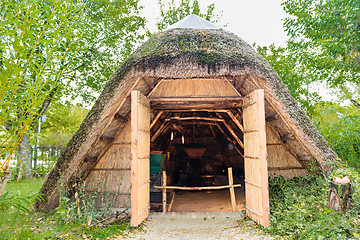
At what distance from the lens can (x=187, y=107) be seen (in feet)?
16.5

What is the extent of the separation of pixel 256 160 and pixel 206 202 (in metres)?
2.79

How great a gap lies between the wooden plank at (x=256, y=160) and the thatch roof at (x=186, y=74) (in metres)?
0.42

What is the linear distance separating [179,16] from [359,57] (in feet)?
45.5

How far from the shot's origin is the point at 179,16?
1741 cm

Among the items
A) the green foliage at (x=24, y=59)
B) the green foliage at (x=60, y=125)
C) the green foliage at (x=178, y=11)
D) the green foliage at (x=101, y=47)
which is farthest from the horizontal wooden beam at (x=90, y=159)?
the green foliage at (x=178, y=11)

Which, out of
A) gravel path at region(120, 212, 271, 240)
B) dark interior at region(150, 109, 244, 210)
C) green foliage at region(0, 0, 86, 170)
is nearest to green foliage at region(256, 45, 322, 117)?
dark interior at region(150, 109, 244, 210)

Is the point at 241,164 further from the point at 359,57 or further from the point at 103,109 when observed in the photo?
the point at 103,109

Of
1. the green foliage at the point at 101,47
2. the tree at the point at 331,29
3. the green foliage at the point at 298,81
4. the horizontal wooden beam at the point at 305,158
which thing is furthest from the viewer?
the green foliage at the point at 298,81

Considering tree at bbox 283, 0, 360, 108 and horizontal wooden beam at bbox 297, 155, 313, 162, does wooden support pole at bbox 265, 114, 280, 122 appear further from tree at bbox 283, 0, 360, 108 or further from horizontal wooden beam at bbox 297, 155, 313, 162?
tree at bbox 283, 0, 360, 108

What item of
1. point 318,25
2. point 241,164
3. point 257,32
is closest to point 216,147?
point 241,164

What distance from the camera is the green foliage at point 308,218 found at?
279 cm

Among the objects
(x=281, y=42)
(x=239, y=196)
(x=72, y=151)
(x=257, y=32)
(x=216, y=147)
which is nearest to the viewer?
(x=72, y=151)

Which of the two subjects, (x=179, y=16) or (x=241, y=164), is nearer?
(x=241, y=164)

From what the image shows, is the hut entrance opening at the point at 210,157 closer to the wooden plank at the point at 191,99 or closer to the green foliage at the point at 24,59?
the wooden plank at the point at 191,99
